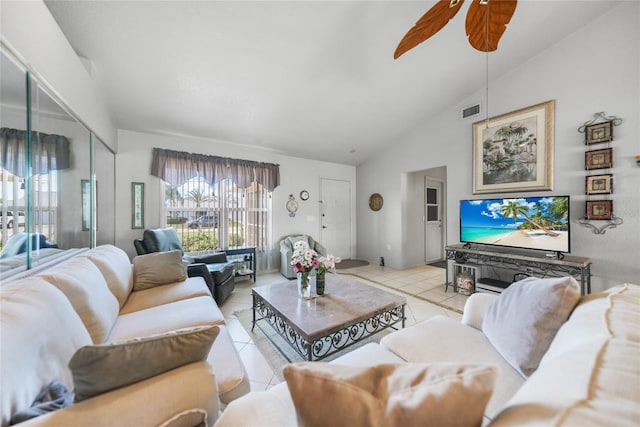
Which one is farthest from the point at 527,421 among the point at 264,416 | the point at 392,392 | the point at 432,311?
the point at 432,311

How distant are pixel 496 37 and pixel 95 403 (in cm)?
300

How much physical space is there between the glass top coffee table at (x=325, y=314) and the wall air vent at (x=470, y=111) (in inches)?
126

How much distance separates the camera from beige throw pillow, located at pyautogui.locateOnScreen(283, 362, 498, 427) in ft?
1.49

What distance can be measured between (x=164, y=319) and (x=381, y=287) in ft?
9.73

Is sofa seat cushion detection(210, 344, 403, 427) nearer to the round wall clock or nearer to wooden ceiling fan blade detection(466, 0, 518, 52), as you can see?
wooden ceiling fan blade detection(466, 0, 518, 52)

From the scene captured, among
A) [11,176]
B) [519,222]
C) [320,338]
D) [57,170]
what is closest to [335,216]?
[519,222]

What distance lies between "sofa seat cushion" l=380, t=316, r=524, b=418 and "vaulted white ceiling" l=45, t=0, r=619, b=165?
275 centimetres

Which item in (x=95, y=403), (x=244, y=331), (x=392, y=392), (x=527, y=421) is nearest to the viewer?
(x=527, y=421)

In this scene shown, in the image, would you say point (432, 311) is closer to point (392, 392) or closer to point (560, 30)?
point (392, 392)

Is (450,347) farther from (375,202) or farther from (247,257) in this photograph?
(375,202)

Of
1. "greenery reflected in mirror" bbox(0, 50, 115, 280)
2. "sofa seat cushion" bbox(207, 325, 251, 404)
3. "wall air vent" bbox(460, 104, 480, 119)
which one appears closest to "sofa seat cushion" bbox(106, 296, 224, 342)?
"sofa seat cushion" bbox(207, 325, 251, 404)

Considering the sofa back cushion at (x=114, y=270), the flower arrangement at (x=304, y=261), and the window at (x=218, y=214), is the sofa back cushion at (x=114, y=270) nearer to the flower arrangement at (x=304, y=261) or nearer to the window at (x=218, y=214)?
the flower arrangement at (x=304, y=261)

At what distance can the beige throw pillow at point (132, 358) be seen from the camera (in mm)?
685

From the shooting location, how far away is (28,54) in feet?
4.22
